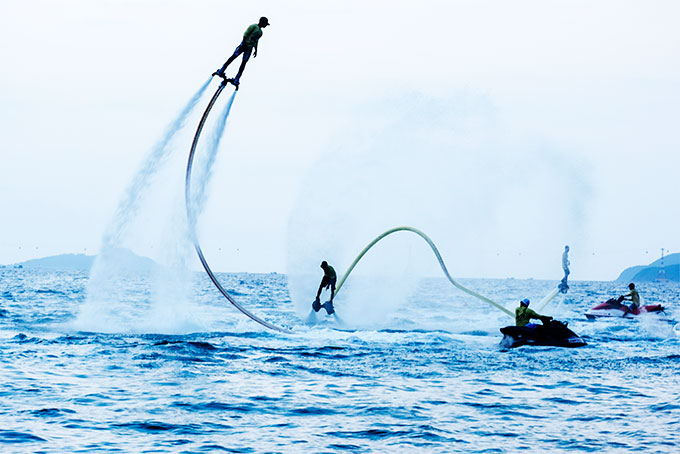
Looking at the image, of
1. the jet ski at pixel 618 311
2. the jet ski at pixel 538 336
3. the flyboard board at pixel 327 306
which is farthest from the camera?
the jet ski at pixel 618 311

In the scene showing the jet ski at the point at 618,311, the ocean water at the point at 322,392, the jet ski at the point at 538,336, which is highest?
the jet ski at the point at 618,311

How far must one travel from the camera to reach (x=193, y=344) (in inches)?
1136

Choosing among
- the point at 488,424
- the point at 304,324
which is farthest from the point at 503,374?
the point at 304,324

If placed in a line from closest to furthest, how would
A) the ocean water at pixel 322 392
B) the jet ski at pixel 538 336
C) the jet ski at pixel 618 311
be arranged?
the ocean water at pixel 322 392
the jet ski at pixel 538 336
the jet ski at pixel 618 311

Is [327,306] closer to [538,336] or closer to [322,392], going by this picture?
[538,336]

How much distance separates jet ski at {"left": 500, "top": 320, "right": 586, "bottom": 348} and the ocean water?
462 millimetres

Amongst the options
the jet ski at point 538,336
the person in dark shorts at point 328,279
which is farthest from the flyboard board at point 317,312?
the jet ski at point 538,336

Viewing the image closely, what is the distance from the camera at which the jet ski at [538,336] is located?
29.8 meters

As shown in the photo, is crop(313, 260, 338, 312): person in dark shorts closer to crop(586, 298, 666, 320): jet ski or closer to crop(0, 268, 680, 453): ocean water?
crop(0, 268, 680, 453): ocean water

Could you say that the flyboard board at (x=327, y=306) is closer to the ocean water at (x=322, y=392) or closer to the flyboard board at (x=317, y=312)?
the flyboard board at (x=317, y=312)

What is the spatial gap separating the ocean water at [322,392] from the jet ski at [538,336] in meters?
0.46

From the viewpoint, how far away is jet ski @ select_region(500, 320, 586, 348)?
2975 centimetres

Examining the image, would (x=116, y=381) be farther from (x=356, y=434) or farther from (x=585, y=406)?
(x=585, y=406)

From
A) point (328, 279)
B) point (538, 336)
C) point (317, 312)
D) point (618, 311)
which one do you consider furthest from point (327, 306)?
point (618, 311)
